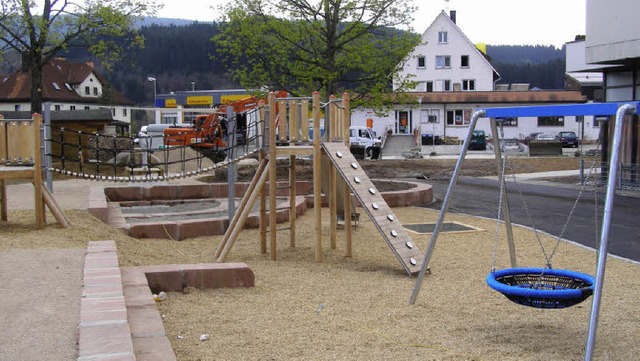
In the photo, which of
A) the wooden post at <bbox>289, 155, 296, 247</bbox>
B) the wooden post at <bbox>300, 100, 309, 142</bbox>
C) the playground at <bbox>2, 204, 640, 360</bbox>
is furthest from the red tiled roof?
the playground at <bbox>2, 204, 640, 360</bbox>

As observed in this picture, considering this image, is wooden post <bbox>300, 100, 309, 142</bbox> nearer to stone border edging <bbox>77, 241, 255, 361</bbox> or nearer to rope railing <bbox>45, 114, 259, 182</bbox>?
rope railing <bbox>45, 114, 259, 182</bbox>

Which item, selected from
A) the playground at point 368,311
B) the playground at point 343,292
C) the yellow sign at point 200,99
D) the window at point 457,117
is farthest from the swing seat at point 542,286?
the yellow sign at point 200,99

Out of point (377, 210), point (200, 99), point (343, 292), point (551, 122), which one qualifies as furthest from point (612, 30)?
point (200, 99)

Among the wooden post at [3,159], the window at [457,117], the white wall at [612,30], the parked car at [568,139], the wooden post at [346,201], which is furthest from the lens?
the window at [457,117]

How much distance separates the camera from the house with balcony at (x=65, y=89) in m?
84.1

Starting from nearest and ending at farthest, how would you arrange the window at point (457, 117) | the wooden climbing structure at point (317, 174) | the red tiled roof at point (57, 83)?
1. the wooden climbing structure at point (317, 174)
2. the window at point (457, 117)
3. the red tiled roof at point (57, 83)

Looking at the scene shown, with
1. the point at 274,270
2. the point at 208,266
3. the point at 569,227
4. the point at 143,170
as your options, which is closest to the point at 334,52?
the point at 143,170

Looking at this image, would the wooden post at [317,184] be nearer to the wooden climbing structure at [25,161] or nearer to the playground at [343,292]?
the playground at [343,292]

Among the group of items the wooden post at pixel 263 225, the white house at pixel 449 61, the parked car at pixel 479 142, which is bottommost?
the parked car at pixel 479 142

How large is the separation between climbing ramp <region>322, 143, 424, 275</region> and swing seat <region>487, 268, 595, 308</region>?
8.15 feet

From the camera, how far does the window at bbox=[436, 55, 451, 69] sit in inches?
2803

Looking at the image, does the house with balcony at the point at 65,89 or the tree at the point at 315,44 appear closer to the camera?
the tree at the point at 315,44

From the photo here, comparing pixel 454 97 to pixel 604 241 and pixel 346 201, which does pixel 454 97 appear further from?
pixel 604 241

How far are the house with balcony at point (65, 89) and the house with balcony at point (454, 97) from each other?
110 feet
